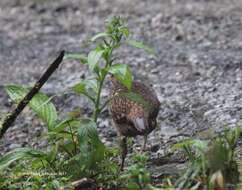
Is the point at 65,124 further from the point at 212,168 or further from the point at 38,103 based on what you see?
the point at 212,168

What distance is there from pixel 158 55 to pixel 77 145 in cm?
432

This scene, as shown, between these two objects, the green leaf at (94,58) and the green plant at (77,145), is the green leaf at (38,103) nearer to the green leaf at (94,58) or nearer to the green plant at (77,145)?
the green plant at (77,145)

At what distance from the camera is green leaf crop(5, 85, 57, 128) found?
15.2ft

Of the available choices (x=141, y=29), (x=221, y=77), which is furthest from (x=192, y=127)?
(x=141, y=29)

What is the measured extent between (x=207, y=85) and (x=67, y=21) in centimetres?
472

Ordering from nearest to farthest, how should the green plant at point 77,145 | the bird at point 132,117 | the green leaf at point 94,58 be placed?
the green leaf at point 94,58
the green plant at point 77,145
the bird at point 132,117

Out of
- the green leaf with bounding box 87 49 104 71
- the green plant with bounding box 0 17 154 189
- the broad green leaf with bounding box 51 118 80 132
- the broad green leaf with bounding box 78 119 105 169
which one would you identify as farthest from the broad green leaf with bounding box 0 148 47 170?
the green leaf with bounding box 87 49 104 71

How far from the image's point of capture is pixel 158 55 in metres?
8.80

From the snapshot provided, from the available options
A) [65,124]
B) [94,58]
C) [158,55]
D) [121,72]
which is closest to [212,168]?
[121,72]

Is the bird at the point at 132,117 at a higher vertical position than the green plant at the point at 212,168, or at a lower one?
lower

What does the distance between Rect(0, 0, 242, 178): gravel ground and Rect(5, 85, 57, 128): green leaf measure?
3.29ft

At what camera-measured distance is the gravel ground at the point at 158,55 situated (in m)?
6.40

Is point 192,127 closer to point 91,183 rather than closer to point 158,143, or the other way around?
point 158,143

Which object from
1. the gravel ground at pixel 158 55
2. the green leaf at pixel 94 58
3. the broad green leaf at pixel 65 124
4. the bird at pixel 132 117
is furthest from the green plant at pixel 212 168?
the bird at pixel 132 117
